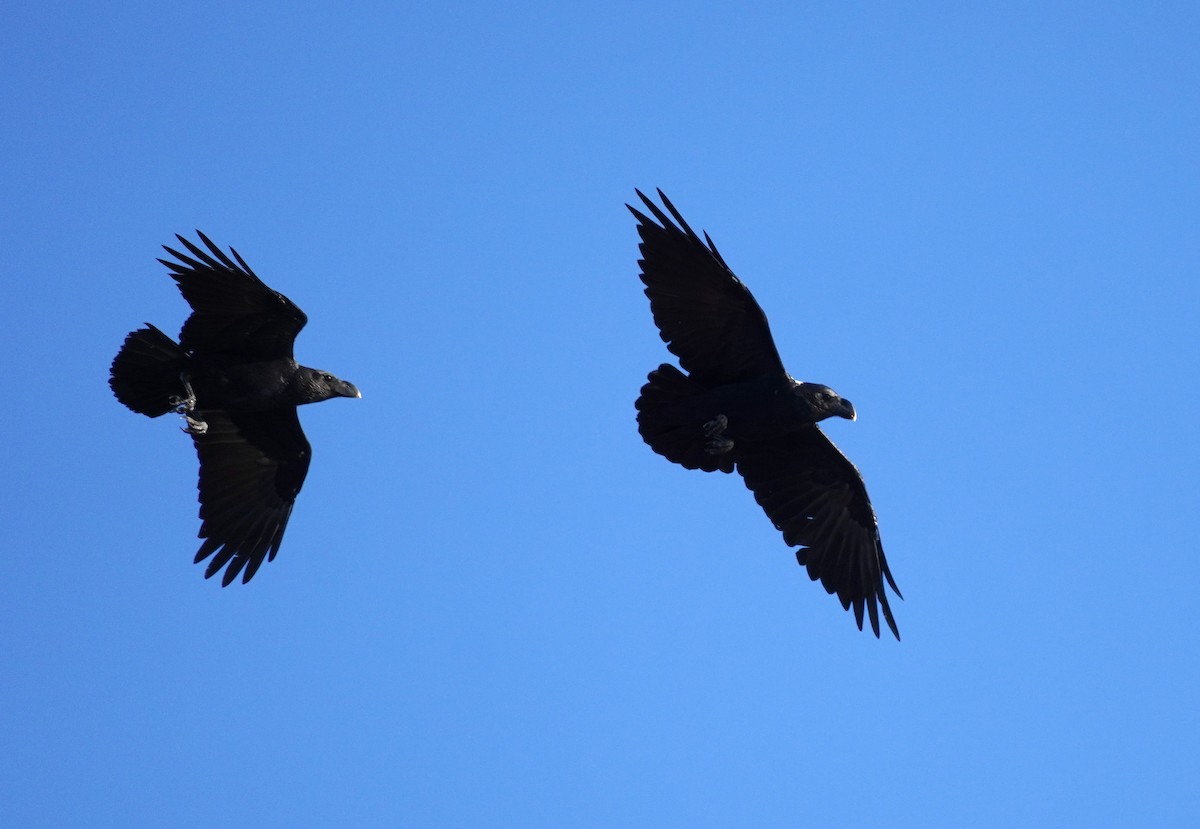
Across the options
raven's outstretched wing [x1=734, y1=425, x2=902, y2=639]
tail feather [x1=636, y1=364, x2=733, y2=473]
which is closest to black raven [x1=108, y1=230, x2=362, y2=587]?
tail feather [x1=636, y1=364, x2=733, y2=473]

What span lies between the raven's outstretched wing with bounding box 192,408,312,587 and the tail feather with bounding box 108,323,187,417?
651mm

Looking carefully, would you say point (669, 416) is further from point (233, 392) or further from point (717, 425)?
point (233, 392)

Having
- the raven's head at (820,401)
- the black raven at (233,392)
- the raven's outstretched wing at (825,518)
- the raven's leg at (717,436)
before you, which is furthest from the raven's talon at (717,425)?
the black raven at (233,392)

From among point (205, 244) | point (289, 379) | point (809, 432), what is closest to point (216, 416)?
point (289, 379)

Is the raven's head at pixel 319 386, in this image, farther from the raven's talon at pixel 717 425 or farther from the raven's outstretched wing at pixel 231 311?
the raven's talon at pixel 717 425

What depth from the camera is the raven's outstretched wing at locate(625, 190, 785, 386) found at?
12961mm

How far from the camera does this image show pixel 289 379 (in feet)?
44.9

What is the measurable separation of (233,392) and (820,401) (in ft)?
16.5

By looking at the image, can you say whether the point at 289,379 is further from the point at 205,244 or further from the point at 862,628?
the point at 862,628

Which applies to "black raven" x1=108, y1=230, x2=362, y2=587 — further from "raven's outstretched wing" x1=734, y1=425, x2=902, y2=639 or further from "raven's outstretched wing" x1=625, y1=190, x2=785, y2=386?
"raven's outstretched wing" x1=734, y1=425, x2=902, y2=639

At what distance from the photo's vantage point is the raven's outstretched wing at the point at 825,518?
557 inches

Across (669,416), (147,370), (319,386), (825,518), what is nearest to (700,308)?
(669,416)

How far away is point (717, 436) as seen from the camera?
1355 cm

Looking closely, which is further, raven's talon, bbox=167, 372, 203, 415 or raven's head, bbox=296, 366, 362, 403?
raven's head, bbox=296, 366, 362, 403
